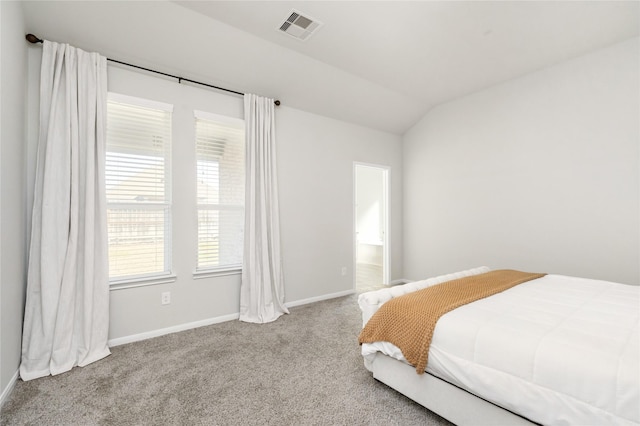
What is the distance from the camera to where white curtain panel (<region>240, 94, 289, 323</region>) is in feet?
11.1

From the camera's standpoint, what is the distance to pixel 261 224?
3.46m

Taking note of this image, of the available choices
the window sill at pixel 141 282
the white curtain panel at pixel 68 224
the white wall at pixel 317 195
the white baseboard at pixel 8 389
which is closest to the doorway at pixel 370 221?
the white wall at pixel 317 195

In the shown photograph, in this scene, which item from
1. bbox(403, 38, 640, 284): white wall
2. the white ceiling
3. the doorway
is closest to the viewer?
the white ceiling

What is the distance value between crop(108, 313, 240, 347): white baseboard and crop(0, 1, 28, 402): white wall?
67cm

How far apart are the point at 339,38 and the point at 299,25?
44 centimetres

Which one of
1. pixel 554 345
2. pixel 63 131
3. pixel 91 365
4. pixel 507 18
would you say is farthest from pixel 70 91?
pixel 507 18

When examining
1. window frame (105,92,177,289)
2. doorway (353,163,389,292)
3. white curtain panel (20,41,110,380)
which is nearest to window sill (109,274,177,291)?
window frame (105,92,177,289)

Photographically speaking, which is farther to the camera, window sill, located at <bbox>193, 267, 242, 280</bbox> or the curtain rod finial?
window sill, located at <bbox>193, 267, 242, 280</bbox>

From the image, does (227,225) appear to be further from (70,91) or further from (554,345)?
(554,345)

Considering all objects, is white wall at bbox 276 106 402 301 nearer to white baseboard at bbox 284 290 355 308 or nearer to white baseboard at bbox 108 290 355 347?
white baseboard at bbox 284 290 355 308

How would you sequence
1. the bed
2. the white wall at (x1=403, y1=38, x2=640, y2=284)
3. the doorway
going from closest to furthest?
the bed → the white wall at (x1=403, y1=38, x2=640, y2=284) → the doorway

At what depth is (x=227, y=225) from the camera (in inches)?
136

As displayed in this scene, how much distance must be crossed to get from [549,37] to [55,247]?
16.0ft

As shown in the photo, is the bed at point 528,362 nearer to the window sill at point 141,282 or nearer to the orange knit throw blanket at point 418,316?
the orange knit throw blanket at point 418,316
